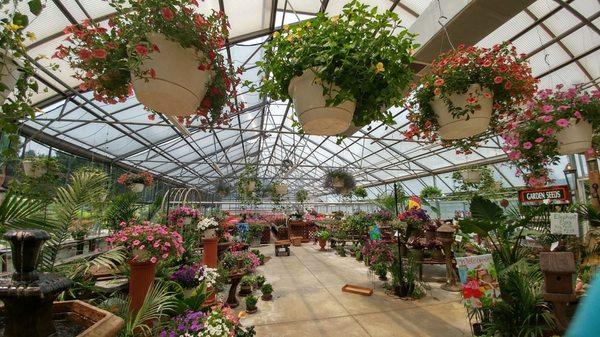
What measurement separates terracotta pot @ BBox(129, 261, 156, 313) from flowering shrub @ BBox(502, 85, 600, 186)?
3.06m

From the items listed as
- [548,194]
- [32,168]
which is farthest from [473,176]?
[32,168]

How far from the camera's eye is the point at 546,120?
217 cm

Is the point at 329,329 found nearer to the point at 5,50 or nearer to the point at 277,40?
the point at 277,40

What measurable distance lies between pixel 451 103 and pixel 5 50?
84.2 inches

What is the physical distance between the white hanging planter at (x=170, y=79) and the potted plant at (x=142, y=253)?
1.47 meters

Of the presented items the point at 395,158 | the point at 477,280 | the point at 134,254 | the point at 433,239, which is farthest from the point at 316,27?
the point at 395,158

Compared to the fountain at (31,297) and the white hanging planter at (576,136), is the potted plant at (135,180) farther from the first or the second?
the white hanging planter at (576,136)

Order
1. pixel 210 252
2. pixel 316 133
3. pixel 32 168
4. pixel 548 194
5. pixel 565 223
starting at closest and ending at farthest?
pixel 316 133
pixel 565 223
pixel 548 194
pixel 210 252
pixel 32 168

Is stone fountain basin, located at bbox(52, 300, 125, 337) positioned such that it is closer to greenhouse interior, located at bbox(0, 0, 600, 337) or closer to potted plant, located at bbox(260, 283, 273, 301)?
→ greenhouse interior, located at bbox(0, 0, 600, 337)

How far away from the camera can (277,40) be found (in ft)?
4.50

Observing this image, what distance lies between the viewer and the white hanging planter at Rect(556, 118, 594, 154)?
2152 millimetres

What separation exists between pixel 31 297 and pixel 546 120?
306cm

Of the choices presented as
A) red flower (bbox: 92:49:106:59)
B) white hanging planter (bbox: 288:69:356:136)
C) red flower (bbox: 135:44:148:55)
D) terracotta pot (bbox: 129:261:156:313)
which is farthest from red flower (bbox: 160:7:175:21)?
terracotta pot (bbox: 129:261:156:313)

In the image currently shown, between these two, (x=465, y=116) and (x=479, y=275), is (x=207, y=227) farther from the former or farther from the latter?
(x=465, y=116)
